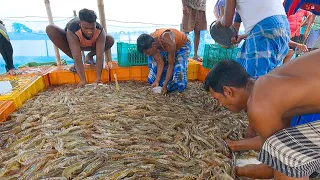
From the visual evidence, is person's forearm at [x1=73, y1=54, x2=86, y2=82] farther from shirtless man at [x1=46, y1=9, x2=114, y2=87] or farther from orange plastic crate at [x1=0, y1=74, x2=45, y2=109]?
orange plastic crate at [x1=0, y1=74, x2=45, y2=109]

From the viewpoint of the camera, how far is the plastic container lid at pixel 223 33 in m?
3.67

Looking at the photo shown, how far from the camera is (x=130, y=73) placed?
5.71 metres

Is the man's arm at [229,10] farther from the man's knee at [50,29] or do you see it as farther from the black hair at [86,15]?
the man's knee at [50,29]

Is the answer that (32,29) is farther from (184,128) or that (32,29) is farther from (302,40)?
(302,40)

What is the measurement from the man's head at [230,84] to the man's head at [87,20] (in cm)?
333

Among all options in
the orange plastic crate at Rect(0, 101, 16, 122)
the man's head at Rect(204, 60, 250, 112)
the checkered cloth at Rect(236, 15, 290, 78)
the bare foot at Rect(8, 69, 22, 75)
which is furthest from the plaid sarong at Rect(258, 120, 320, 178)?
the bare foot at Rect(8, 69, 22, 75)

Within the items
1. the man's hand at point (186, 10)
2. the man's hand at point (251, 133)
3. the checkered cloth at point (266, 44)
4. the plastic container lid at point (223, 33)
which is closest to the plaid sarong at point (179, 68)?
the plastic container lid at point (223, 33)

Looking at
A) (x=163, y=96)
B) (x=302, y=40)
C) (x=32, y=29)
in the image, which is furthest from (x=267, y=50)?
(x=32, y=29)

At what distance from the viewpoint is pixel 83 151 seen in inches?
97.1

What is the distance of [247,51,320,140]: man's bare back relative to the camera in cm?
136

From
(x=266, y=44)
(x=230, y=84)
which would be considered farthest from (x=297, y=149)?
(x=266, y=44)

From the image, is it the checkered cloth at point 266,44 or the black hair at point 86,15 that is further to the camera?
the black hair at point 86,15

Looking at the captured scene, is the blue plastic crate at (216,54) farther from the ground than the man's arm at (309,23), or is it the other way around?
the man's arm at (309,23)

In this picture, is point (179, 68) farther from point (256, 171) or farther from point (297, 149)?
point (297, 149)
